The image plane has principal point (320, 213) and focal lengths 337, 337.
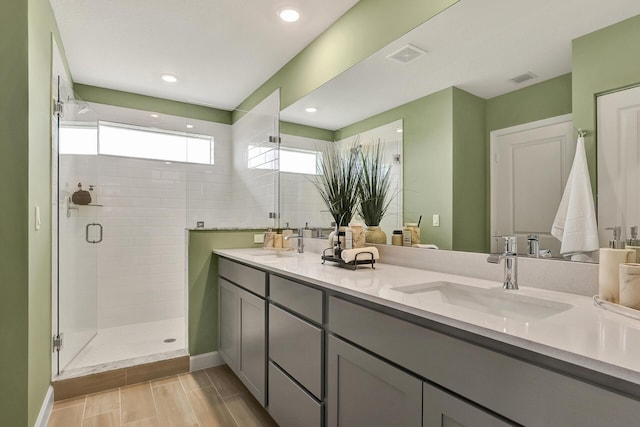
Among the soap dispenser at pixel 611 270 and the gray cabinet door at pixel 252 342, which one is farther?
the gray cabinet door at pixel 252 342

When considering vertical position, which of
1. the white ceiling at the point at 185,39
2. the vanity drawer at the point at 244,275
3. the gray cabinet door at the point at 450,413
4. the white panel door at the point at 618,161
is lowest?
the gray cabinet door at the point at 450,413

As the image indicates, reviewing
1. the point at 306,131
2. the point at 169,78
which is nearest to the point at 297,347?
the point at 306,131

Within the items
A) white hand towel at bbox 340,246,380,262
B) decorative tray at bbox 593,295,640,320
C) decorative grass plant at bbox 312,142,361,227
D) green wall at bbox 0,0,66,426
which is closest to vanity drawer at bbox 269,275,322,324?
white hand towel at bbox 340,246,380,262

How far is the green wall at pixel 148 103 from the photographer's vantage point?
3.55m

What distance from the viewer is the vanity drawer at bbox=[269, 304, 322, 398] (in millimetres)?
1451

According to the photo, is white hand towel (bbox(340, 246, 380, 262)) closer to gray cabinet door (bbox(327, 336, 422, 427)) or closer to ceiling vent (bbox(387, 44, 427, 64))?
gray cabinet door (bbox(327, 336, 422, 427))

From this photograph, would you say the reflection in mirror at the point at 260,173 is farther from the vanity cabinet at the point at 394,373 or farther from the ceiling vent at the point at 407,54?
the ceiling vent at the point at 407,54

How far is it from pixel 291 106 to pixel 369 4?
1017mm

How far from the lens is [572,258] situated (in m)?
1.17

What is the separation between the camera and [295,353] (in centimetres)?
161

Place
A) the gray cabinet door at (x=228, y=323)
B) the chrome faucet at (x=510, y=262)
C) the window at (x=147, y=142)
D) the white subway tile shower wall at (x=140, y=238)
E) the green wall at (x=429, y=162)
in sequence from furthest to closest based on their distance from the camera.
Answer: the white subway tile shower wall at (x=140, y=238), the window at (x=147, y=142), the gray cabinet door at (x=228, y=323), the green wall at (x=429, y=162), the chrome faucet at (x=510, y=262)

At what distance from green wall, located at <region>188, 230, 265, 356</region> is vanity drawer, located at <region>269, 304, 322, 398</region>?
114 cm

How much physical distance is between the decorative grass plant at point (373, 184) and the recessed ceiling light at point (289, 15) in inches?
41.4

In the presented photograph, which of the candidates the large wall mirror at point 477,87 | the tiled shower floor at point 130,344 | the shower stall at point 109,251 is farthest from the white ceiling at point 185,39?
the tiled shower floor at point 130,344
